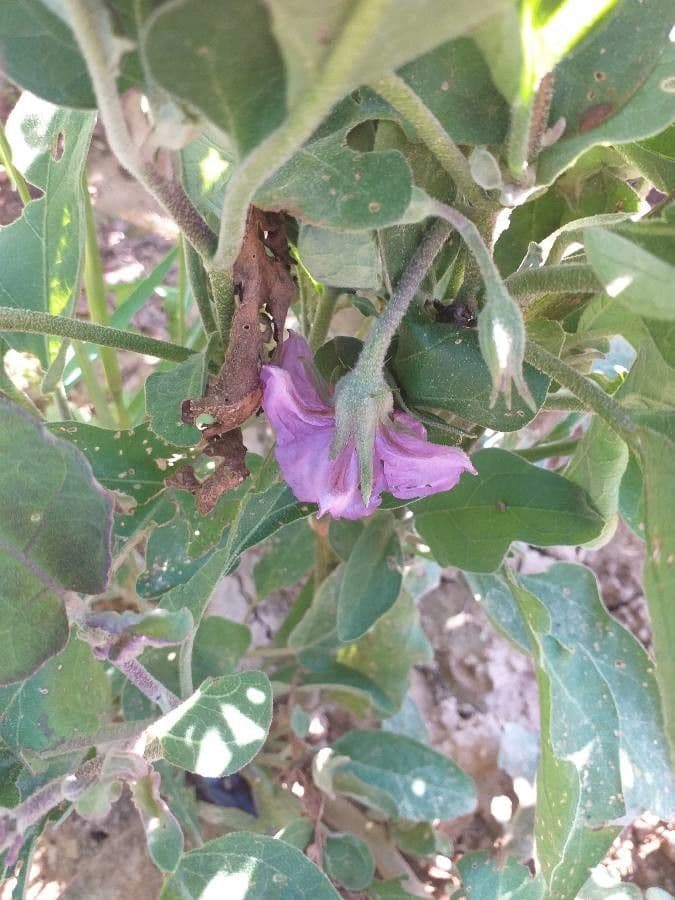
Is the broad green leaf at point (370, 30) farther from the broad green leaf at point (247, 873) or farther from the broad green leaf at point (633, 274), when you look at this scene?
the broad green leaf at point (247, 873)

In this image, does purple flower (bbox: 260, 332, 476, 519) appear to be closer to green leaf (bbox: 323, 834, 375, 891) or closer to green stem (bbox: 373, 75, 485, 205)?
green stem (bbox: 373, 75, 485, 205)

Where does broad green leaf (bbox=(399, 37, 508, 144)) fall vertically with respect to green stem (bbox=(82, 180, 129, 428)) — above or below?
above

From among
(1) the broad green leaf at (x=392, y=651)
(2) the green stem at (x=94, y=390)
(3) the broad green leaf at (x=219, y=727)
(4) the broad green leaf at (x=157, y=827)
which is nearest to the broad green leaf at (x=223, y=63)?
(3) the broad green leaf at (x=219, y=727)

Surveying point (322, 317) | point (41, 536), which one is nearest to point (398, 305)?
point (322, 317)

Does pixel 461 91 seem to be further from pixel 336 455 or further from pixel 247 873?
pixel 247 873

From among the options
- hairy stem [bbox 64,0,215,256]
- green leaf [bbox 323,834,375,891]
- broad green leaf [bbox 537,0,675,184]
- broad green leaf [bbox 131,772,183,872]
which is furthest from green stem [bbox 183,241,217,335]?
green leaf [bbox 323,834,375,891]

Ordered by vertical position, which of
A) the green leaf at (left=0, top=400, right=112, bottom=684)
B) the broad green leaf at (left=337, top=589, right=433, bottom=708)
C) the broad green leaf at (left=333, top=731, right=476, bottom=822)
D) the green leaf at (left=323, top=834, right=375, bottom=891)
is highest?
the green leaf at (left=0, top=400, right=112, bottom=684)

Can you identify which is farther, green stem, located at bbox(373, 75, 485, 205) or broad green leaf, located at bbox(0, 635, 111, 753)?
broad green leaf, located at bbox(0, 635, 111, 753)
